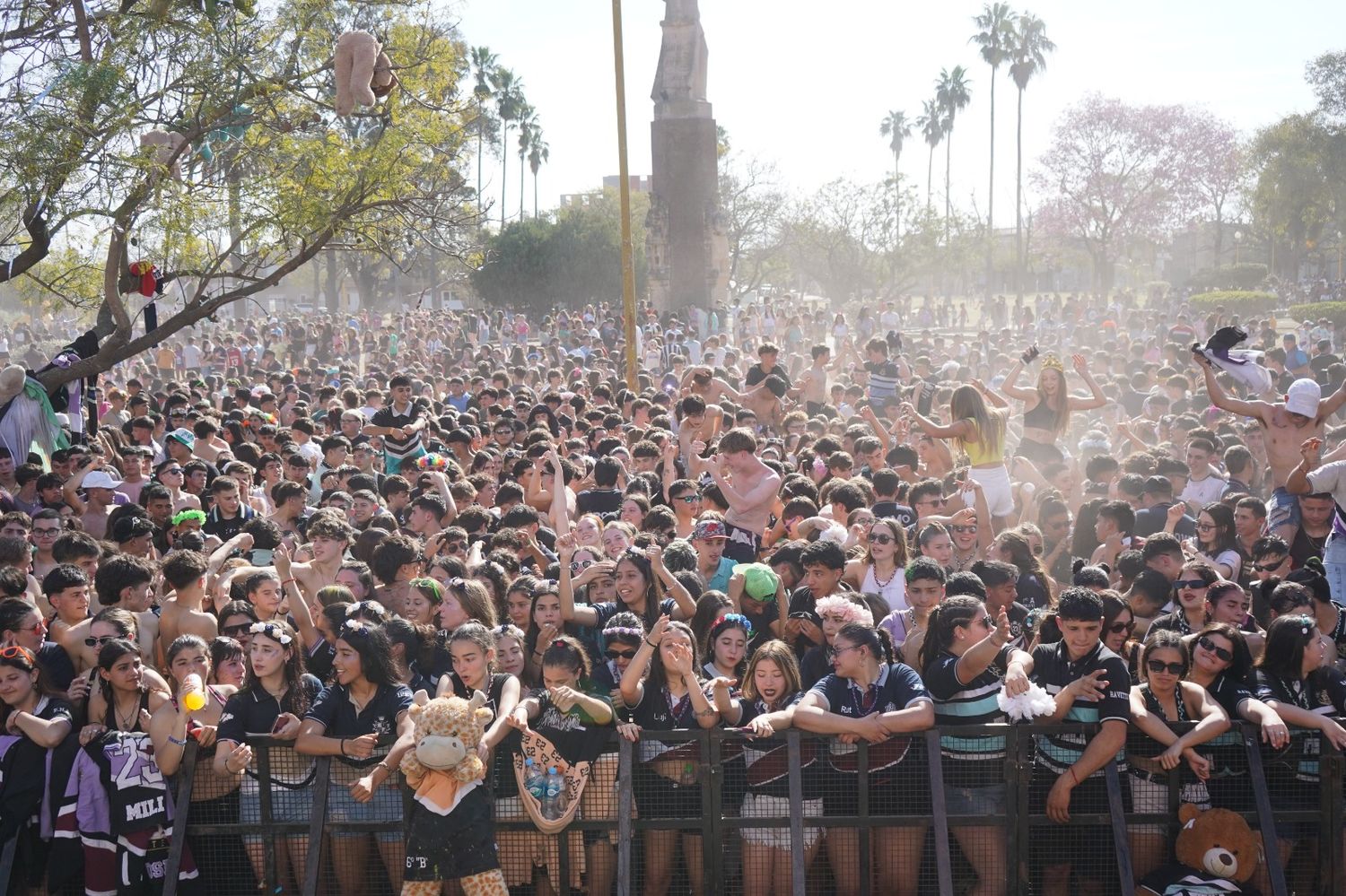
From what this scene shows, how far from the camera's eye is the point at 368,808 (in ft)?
19.2

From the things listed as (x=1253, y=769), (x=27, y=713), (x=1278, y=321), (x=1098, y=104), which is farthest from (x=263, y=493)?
(x=1098, y=104)

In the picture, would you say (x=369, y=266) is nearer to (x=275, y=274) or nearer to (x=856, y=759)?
(x=275, y=274)

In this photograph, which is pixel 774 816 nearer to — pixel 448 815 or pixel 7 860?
pixel 448 815

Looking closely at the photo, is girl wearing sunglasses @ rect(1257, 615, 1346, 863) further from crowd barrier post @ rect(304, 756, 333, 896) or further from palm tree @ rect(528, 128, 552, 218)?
palm tree @ rect(528, 128, 552, 218)

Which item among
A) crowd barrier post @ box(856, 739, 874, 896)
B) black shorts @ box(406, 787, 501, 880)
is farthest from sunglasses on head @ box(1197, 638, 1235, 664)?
black shorts @ box(406, 787, 501, 880)

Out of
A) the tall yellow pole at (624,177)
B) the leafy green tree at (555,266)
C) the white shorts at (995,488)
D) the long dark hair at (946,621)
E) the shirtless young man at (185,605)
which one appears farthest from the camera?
the leafy green tree at (555,266)

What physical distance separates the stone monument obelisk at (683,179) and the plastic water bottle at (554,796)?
1219 inches

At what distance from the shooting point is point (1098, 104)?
158 ft

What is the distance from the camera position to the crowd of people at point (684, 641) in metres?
5.70

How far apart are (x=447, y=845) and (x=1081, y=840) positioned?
9.14 feet

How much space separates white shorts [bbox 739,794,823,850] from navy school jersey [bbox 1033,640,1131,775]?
1048mm

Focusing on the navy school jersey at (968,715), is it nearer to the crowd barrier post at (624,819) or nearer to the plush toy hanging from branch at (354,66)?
the crowd barrier post at (624,819)

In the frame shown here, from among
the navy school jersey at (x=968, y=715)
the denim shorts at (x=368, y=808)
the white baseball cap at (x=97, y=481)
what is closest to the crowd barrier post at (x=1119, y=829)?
the navy school jersey at (x=968, y=715)

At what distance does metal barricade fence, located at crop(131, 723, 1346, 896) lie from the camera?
561 centimetres
